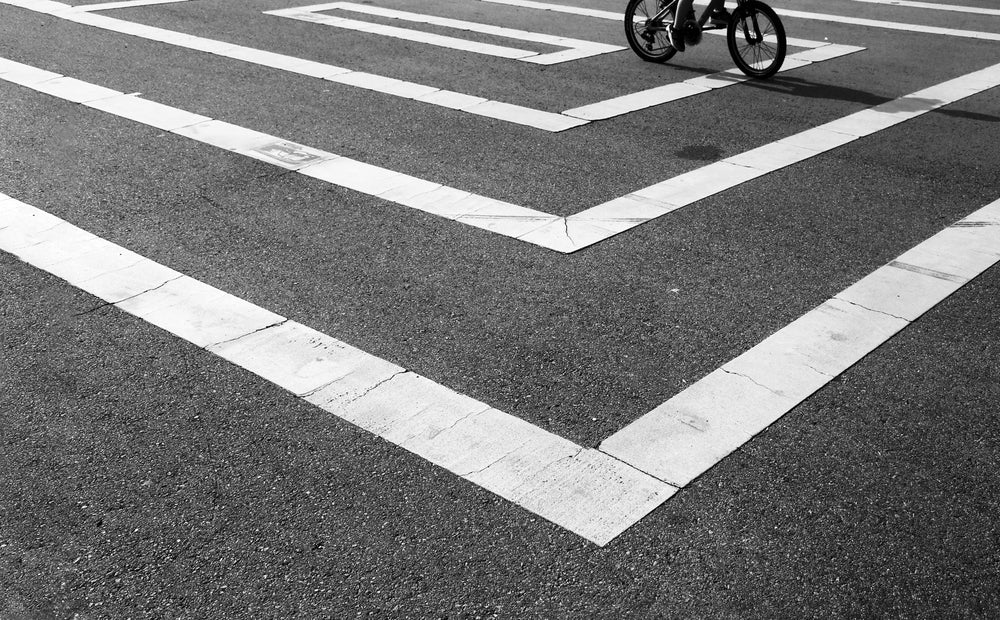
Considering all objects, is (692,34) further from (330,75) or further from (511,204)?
(511,204)

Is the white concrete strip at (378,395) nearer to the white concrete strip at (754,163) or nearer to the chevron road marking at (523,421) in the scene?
the chevron road marking at (523,421)

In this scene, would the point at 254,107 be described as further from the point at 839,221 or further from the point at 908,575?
the point at 908,575

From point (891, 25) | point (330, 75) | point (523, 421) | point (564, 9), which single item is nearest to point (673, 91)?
point (330, 75)

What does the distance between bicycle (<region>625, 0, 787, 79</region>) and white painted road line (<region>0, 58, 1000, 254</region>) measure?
1.42m

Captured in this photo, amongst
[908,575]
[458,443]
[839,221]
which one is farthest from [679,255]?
[908,575]

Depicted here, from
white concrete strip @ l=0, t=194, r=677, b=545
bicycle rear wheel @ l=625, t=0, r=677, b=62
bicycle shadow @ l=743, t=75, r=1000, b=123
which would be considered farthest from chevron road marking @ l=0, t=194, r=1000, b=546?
bicycle rear wheel @ l=625, t=0, r=677, b=62

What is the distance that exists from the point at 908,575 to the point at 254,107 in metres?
7.36

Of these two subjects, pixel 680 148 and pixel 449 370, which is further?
pixel 680 148

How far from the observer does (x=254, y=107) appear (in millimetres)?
9047

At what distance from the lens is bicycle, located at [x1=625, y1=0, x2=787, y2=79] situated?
10133mm

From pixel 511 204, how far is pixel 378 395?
2676 mm

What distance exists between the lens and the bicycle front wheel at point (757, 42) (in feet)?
33.1

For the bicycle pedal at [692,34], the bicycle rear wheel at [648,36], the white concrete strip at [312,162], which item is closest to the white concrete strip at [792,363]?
the white concrete strip at [312,162]

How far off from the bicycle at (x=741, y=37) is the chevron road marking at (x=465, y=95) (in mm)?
245
